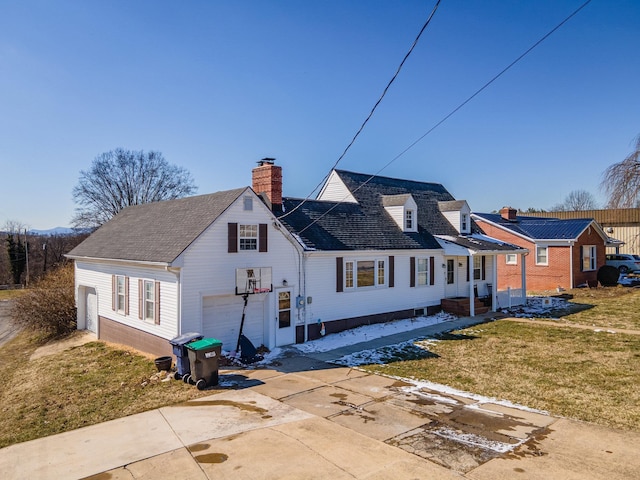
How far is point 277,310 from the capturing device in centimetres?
1552

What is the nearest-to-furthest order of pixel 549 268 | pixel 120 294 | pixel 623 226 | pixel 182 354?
pixel 182 354 < pixel 120 294 < pixel 549 268 < pixel 623 226

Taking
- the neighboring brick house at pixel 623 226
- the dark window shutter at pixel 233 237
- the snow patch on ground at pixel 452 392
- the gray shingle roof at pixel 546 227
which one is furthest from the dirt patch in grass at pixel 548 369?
the neighboring brick house at pixel 623 226

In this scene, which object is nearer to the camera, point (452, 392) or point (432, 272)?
point (452, 392)

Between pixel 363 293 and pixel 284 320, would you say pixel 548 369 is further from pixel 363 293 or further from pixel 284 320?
pixel 284 320

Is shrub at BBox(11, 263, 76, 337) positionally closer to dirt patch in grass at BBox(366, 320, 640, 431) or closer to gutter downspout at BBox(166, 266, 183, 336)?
gutter downspout at BBox(166, 266, 183, 336)

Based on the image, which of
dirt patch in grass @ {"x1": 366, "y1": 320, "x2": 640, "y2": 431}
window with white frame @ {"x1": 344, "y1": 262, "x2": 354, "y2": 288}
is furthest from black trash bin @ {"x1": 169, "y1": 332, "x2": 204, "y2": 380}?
window with white frame @ {"x1": 344, "y1": 262, "x2": 354, "y2": 288}

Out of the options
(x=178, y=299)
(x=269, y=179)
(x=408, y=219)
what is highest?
(x=269, y=179)

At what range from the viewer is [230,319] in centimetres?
1463

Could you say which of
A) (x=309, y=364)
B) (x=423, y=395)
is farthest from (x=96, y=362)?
(x=423, y=395)

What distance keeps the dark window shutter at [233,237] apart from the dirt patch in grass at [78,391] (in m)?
4.42

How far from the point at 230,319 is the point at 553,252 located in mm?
24999

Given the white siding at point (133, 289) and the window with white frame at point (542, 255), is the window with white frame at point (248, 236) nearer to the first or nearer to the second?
the white siding at point (133, 289)

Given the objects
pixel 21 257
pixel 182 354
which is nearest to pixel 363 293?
pixel 182 354

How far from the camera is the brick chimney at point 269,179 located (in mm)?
17484
